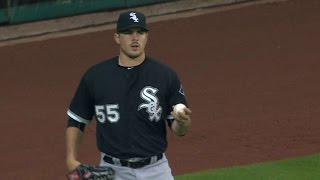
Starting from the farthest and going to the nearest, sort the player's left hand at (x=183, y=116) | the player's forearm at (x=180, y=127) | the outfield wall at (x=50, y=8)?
the outfield wall at (x=50, y=8)
the player's forearm at (x=180, y=127)
the player's left hand at (x=183, y=116)

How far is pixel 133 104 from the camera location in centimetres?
546

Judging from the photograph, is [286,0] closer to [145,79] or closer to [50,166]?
[50,166]

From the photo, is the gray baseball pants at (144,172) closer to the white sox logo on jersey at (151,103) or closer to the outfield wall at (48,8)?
the white sox logo on jersey at (151,103)

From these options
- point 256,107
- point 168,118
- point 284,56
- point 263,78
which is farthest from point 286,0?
point 168,118

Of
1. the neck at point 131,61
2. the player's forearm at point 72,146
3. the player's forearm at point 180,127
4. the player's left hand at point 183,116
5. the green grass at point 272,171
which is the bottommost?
the green grass at point 272,171

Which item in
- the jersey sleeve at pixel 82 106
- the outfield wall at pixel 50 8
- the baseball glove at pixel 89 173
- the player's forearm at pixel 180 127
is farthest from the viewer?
the outfield wall at pixel 50 8

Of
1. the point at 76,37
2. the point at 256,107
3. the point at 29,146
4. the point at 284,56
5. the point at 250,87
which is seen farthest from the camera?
the point at 76,37

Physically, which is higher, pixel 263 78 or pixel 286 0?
pixel 286 0

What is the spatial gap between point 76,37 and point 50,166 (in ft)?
→ 15.7

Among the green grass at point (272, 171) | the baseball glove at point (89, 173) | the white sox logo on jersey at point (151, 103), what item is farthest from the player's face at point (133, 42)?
the green grass at point (272, 171)

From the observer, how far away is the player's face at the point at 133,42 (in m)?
5.41

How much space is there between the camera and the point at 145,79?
5.49 meters

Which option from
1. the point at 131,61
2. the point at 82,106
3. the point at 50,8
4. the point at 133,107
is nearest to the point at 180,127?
the point at 133,107

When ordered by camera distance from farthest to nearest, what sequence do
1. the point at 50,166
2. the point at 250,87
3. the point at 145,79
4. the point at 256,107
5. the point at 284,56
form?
the point at 284,56
the point at 250,87
the point at 256,107
the point at 50,166
the point at 145,79
